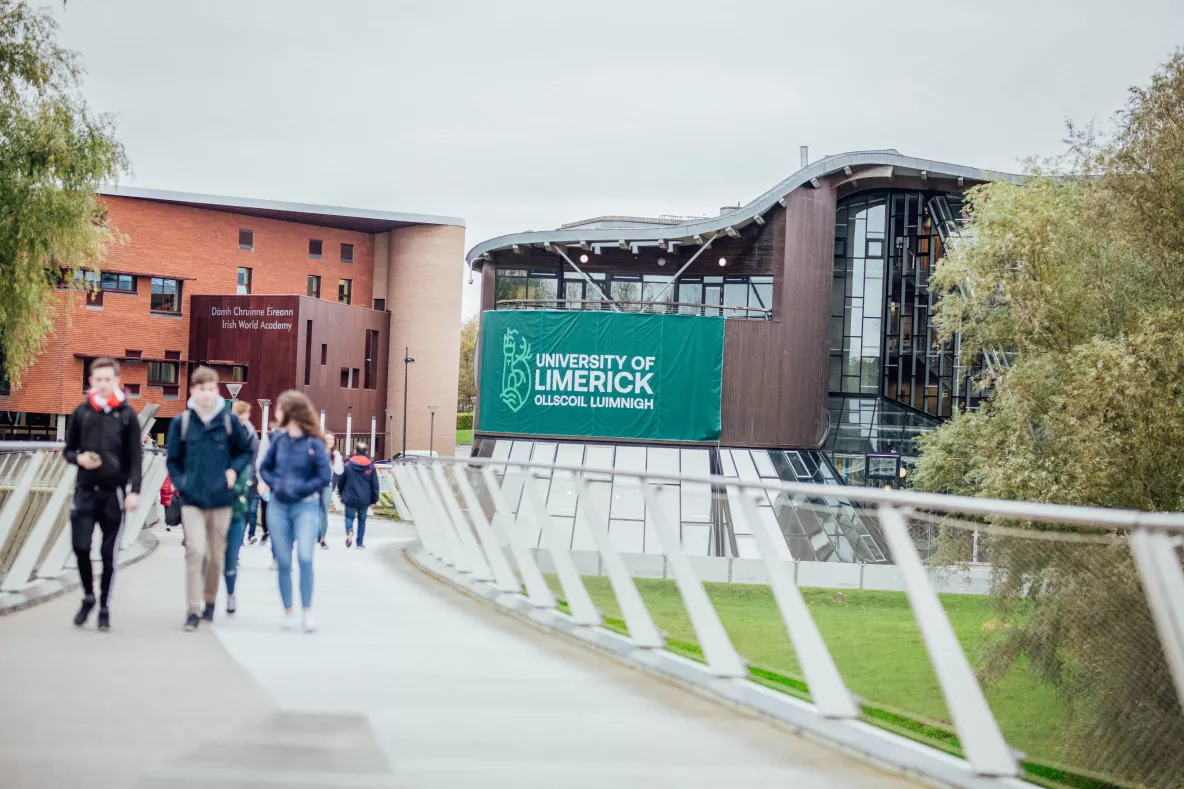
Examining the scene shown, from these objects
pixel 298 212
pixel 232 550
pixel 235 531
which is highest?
pixel 298 212

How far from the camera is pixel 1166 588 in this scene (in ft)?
12.9

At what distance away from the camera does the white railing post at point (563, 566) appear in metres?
9.43

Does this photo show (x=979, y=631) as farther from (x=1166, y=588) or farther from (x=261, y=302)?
(x=261, y=302)

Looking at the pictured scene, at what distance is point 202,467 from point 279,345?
5822cm

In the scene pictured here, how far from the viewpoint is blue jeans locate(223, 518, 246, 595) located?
34.2 feet

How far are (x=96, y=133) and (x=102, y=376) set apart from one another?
23.2 meters

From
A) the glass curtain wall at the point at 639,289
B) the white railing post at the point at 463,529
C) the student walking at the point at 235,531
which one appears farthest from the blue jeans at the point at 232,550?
the glass curtain wall at the point at 639,289

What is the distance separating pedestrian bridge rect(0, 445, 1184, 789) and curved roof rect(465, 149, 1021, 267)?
1349 inches

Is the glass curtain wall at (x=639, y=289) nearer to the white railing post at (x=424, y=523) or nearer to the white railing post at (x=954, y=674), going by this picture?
the white railing post at (x=424, y=523)

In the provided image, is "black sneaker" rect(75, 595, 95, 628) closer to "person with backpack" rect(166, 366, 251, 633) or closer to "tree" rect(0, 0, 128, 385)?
"person with backpack" rect(166, 366, 251, 633)

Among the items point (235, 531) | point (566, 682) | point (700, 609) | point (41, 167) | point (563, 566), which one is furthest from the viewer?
point (41, 167)

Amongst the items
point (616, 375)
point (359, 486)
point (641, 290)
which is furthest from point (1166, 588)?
point (641, 290)

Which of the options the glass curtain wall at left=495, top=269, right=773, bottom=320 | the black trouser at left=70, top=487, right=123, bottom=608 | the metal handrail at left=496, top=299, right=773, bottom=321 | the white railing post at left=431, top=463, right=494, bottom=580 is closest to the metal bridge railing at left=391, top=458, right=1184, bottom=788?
the black trouser at left=70, top=487, right=123, bottom=608

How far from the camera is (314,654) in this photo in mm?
8477
